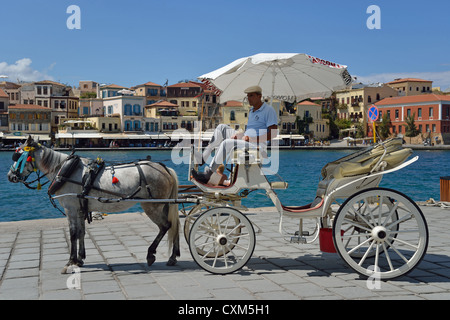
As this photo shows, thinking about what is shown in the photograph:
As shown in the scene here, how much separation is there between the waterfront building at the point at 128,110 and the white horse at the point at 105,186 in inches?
3194

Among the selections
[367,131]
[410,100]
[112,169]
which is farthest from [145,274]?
[367,131]

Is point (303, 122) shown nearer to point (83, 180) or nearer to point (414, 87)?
point (414, 87)

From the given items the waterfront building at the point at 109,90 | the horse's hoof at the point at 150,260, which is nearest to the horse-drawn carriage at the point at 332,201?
the horse's hoof at the point at 150,260

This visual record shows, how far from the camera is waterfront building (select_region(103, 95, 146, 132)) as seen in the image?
86000 mm

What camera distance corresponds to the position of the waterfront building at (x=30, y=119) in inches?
3132

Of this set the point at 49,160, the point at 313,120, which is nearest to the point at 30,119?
the point at 313,120

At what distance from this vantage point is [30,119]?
266 feet

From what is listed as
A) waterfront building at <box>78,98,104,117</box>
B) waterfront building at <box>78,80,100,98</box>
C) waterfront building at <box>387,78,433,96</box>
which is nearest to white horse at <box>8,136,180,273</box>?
waterfront building at <box>78,98,104,117</box>

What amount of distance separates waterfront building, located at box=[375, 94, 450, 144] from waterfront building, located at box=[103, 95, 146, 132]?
→ 1693 inches

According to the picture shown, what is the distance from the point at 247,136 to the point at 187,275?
1.76m

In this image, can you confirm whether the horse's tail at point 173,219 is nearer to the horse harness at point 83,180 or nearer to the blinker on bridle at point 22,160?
the horse harness at point 83,180

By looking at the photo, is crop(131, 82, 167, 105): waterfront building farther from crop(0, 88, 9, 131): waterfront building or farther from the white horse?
the white horse
